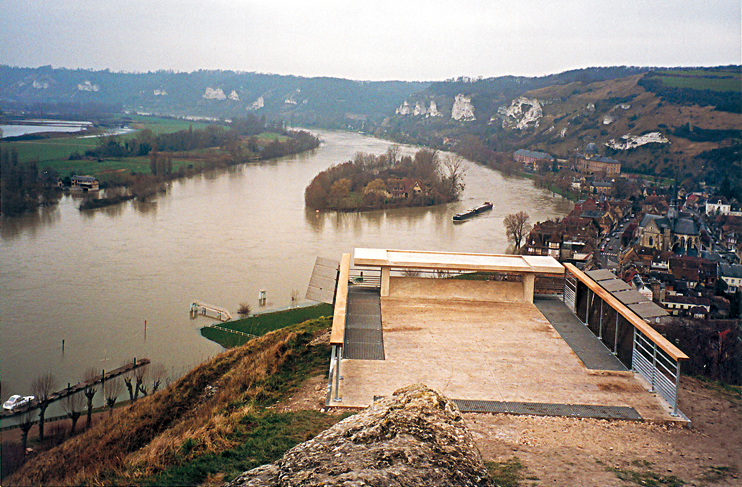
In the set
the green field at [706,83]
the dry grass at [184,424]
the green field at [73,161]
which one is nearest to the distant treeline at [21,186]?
the green field at [73,161]

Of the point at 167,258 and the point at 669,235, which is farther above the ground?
the point at 669,235

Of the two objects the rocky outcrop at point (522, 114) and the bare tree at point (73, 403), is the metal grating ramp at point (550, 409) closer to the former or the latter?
the bare tree at point (73, 403)

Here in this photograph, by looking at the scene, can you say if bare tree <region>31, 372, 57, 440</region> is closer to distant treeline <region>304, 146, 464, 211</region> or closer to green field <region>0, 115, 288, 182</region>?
distant treeline <region>304, 146, 464, 211</region>

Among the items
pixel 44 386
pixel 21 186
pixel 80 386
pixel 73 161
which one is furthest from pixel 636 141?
pixel 44 386

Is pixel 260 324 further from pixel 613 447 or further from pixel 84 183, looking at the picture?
pixel 84 183

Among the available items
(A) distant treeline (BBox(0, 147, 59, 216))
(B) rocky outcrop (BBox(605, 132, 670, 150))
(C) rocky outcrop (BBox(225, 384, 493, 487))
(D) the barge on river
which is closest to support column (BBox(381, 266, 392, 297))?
(C) rocky outcrop (BBox(225, 384, 493, 487))
